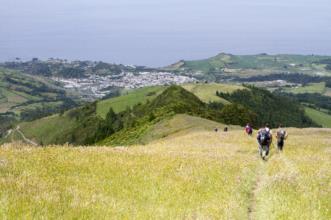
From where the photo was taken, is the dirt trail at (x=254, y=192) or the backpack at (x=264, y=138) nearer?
the dirt trail at (x=254, y=192)

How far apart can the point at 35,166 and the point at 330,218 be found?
30.1ft

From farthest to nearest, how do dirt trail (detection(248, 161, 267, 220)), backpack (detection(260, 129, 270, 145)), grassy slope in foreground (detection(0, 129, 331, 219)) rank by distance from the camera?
backpack (detection(260, 129, 270, 145)) < dirt trail (detection(248, 161, 267, 220)) < grassy slope in foreground (detection(0, 129, 331, 219))

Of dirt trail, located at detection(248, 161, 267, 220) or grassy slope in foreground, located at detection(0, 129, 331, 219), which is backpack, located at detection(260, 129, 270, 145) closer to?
dirt trail, located at detection(248, 161, 267, 220)

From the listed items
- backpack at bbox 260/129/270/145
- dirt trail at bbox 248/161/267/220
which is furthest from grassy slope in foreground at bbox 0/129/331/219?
backpack at bbox 260/129/270/145

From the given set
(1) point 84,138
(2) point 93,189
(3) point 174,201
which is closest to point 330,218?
(3) point 174,201

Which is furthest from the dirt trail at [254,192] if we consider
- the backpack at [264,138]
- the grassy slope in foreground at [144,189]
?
the backpack at [264,138]

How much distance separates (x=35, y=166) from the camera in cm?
1662

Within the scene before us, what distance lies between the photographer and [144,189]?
16.3m

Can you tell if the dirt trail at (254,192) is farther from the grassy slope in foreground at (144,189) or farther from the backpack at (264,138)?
the backpack at (264,138)

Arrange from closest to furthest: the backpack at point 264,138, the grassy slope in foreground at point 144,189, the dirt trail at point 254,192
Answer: the grassy slope in foreground at point 144,189 < the dirt trail at point 254,192 < the backpack at point 264,138

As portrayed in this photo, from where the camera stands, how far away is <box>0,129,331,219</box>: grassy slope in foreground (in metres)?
12.3

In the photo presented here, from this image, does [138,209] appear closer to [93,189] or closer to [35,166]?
[93,189]

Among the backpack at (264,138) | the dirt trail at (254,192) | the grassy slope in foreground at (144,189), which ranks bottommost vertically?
the backpack at (264,138)

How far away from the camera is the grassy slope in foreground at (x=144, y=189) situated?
1229 centimetres
